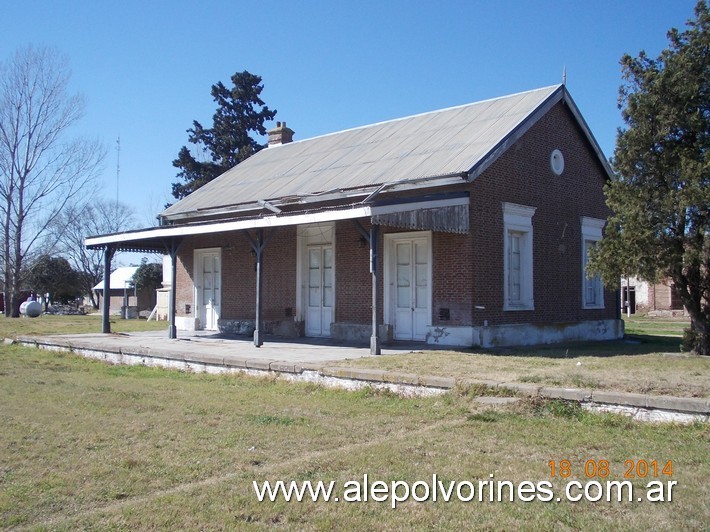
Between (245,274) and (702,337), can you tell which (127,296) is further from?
(702,337)

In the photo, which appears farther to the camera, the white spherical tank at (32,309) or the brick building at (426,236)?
the white spherical tank at (32,309)

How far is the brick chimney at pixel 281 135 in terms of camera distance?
85.9ft

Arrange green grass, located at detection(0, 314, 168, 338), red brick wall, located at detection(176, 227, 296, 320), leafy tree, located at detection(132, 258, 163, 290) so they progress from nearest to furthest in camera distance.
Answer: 1. red brick wall, located at detection(176, 227, 296, 320)
2. green grass, located at detection(0, 314, 168, 338)
3. leafy tree, located at detection(132, 258, 163, 290)

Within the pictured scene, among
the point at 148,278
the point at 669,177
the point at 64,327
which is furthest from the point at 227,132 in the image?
the point at 669,177

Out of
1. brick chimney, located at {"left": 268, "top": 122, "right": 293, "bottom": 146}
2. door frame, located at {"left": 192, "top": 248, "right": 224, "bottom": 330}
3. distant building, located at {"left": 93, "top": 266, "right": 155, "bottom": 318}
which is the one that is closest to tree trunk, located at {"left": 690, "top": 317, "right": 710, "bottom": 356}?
door frame, located at {"left": 192, "top": 248, "right": 224, "bottom": 330}

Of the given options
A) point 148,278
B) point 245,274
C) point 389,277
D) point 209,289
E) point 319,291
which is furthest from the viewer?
point 148,278

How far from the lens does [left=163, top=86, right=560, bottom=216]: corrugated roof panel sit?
1562cm

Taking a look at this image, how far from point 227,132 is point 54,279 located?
1738 centimetres

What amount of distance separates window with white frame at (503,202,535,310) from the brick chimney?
41.1 ft

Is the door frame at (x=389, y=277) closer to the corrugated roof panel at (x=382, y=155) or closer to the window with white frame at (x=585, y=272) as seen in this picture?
the corrugated roof panel at (x=382, y=155)

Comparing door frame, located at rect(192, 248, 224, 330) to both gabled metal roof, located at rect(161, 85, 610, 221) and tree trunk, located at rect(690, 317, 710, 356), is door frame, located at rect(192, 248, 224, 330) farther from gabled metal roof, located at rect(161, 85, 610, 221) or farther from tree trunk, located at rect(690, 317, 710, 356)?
tree trunk, located at rect(690, 317, 710, 356)

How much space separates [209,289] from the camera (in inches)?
840

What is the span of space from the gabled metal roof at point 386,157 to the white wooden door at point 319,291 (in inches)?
63.6

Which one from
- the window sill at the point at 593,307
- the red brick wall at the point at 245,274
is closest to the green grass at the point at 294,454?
the red brick wall at the point at 245,274
